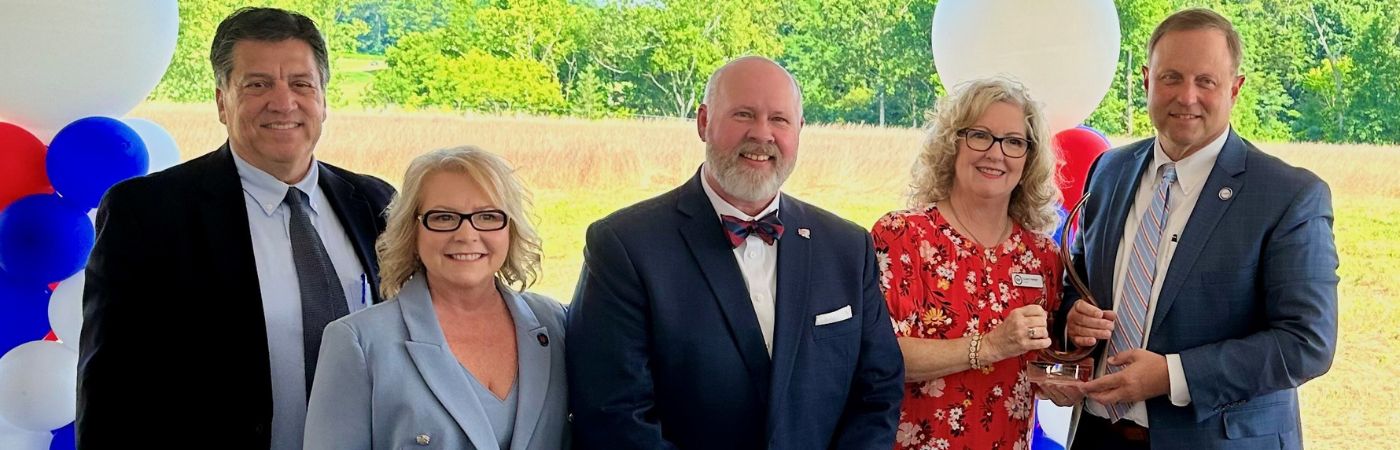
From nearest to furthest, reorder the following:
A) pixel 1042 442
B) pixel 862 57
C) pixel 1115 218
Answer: pixel 1115 218 → pixel 1042 442 → pixel 862 57

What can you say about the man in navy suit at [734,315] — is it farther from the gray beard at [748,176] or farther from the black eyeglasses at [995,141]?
the black eyeglasses at [995,141]

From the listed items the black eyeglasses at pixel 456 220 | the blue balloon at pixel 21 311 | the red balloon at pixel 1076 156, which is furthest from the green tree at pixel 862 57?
Result: the black eyeglasses at pixel 456 220

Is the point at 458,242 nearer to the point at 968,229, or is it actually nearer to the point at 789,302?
the point at 789,302

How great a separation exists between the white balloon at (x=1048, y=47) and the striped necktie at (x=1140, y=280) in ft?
3.49

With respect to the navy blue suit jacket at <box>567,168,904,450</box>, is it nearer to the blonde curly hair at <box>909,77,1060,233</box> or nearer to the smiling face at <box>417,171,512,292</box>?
the smiling face at <box>417,171,512,292</box>

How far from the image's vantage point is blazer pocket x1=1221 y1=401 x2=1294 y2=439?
2.73 meters

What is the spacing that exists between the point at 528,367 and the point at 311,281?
50 cm

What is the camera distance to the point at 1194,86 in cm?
277

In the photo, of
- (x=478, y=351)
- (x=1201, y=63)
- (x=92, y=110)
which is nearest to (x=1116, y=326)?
(x=1201, y=63)

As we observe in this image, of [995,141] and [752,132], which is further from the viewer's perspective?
[995,141]

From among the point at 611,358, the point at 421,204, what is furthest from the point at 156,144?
the point at 611,358

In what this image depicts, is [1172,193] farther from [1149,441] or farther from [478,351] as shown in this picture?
[478,351]

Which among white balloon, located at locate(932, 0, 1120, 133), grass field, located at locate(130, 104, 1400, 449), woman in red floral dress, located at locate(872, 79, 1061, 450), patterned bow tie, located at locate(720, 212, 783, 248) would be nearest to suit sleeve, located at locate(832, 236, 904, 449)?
woman in red floral dress, located at locate(872, 79, 1061, 450)

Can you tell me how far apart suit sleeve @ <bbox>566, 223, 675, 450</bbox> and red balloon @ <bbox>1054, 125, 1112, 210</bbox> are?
181 centimetres
